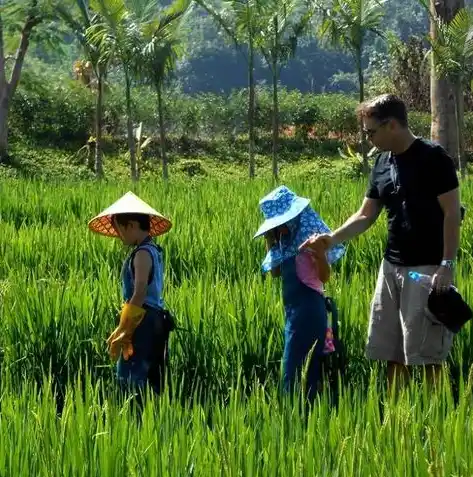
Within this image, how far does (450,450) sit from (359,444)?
22 centimetres

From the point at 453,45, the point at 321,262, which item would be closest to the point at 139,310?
the point at 321,262

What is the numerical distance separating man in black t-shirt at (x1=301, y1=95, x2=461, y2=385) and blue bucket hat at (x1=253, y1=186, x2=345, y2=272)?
6 centimetres

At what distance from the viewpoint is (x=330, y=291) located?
459cm

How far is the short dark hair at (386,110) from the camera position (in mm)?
3467

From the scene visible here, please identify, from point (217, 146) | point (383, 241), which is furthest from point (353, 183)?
point (217, 146)

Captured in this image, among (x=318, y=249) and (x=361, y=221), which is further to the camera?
(x=361, y=221)

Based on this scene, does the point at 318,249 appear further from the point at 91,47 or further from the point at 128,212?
the point at 91,47

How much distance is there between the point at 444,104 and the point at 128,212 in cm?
757

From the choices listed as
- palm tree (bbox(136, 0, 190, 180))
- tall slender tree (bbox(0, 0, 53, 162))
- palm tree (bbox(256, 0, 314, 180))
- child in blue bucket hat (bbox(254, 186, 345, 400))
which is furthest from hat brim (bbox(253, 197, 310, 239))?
tall slender tree (bbox(0, 0, 53, 162))

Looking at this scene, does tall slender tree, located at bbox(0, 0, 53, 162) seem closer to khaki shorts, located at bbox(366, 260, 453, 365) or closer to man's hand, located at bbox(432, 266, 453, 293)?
khaki shorts, located at bbox(366, 260, 453, 365)

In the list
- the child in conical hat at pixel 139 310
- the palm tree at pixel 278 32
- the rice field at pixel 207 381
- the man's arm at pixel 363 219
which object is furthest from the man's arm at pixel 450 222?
the palm tree at pixel 278 32

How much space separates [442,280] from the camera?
345cm

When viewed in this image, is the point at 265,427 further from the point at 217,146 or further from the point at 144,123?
the point at 144,123

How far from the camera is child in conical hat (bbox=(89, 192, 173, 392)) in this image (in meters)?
3.52
